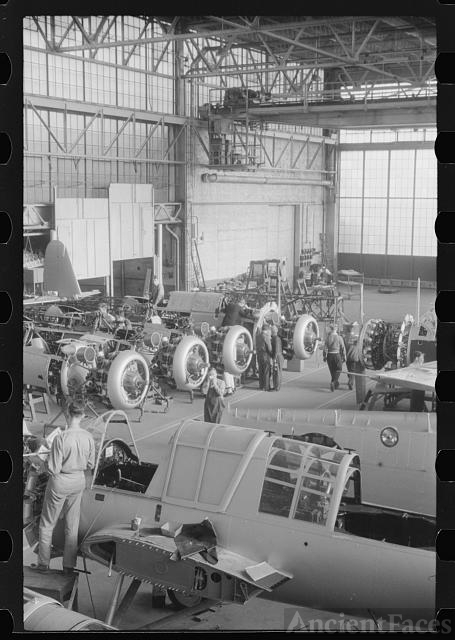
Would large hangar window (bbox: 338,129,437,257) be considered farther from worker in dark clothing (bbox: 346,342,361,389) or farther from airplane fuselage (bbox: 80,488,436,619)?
airplane fuselage (bbox: 80,488,436,619)

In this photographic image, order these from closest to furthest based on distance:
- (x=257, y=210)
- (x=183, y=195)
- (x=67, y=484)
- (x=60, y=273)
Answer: (x=67, y=484) < (x=60, y=273) < (x=183, y=195) < (x=257, y=210)

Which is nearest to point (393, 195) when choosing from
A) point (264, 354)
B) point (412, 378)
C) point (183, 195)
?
point (183, 195)

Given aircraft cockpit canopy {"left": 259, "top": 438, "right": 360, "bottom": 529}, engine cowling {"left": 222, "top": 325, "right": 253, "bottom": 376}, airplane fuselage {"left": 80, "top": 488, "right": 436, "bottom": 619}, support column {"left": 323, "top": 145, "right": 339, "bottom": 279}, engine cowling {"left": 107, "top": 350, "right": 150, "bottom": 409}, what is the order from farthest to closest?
support column {"left": 323, "top": 145, "right": 339, "bottom": 279}, engine cowling {"left": 222, "top": 325, "right": 253, "bottom": 376}, engine cowling {"left": 107, "top": 350, "right": 150, "bottom": 409}, aircraft cockpit canopy {"left": 259, "top": 438, "right": 360, "bottom": 529}, airplane fuselage {"left": 80, "top": 488, "right": 436, "bottom": 619}

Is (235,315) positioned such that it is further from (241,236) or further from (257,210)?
(257,210)

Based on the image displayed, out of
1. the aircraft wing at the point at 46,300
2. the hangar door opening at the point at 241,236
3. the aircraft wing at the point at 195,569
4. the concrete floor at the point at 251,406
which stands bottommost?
the concrete floor at the point at 251,406

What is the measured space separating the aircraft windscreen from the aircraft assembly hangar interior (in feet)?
0.07

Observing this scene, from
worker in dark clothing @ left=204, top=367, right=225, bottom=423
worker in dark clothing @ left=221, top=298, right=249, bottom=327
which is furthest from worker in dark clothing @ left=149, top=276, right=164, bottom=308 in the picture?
worker in dark clothing @ left=204, top=367, right=225, bottom=423

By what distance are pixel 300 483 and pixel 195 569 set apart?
1191 millimetres

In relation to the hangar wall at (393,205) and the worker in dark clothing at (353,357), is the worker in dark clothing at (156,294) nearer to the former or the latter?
the worker in dark clothing at (353,357)

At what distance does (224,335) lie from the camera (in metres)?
16.4

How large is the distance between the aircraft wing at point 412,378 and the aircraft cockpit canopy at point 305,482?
5572 mm

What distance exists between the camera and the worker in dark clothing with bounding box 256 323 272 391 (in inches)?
671

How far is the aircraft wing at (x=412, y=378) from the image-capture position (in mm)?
12305

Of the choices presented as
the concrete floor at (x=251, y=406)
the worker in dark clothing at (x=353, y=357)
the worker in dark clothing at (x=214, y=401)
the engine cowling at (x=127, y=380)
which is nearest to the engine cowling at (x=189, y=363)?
the concrete floor at (x=251, y=406)
